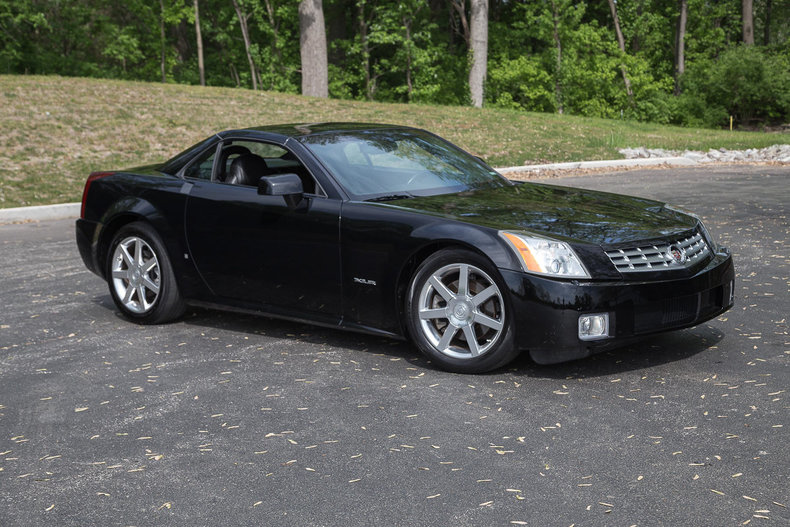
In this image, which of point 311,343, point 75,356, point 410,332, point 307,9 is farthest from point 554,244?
point 307,9

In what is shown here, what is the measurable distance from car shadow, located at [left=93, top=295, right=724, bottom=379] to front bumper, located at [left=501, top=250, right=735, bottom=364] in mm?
315

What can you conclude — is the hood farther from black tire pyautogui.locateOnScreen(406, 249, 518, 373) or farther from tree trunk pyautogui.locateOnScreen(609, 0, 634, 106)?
tree trunk pyautogui.locateOnScreen(609, 0, 634, 106)

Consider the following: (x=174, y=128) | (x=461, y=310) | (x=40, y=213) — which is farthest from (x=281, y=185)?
(x=174, y=128)

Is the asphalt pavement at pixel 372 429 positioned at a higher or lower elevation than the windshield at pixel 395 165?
lower

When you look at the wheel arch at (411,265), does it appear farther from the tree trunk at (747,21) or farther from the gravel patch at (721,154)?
the tree trunk at (747,21)

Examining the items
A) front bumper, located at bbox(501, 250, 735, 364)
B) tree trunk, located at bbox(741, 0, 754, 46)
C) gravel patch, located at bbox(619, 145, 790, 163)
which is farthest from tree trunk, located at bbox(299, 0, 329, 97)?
front bumper, located at bbox(501, 250, 735, 364)

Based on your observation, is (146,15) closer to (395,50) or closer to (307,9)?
(395,50)

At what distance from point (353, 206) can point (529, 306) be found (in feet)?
4.64

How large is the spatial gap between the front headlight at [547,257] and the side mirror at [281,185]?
5.11ft

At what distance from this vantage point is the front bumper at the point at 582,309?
521 centimetres

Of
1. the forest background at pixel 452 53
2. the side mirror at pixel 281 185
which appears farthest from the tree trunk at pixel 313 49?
the side mirror at pixel 281 185

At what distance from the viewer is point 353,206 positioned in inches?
239

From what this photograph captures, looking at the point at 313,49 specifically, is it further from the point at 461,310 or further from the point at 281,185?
the point at 461,310

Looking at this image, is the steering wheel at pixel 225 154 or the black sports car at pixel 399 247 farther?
the steering wheel at pixel 225 154
